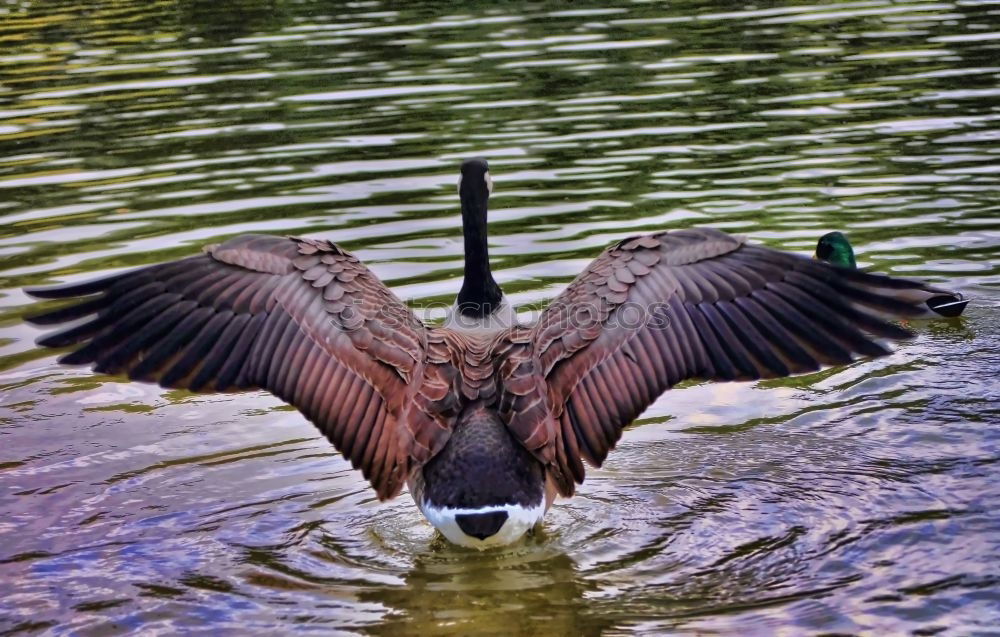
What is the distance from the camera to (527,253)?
1032 cm

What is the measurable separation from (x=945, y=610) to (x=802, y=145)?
7806 mm

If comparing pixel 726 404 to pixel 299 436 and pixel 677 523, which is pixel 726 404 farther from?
pixel 299 436

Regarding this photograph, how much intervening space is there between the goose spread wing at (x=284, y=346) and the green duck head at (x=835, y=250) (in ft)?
12.6

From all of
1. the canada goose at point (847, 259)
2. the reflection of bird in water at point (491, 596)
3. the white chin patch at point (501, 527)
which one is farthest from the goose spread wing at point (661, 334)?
the canada goose at point (847, 259)

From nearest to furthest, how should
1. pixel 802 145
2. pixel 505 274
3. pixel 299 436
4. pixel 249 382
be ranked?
pixel 249 382 < pixel 299 436 < pixel 505 274 < pixel 802 145

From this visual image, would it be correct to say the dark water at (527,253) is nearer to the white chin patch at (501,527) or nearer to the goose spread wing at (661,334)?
the white chin patch at (501,527)

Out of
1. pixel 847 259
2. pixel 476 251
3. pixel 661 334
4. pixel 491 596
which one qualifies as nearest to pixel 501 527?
pixel 491 596

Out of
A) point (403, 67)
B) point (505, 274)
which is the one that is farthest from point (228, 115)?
point (505, 274)

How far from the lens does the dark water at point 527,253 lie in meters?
5.77

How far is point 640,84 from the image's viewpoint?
49.4 feet

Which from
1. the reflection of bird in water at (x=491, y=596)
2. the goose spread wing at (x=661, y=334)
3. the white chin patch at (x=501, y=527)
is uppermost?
the goose spread wing at (x=661, y=334)

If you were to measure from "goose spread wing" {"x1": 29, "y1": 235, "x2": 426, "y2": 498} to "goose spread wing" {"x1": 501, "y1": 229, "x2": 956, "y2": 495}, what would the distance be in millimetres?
570

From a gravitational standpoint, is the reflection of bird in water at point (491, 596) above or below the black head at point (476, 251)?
below

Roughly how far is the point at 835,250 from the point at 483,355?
3686 mm
